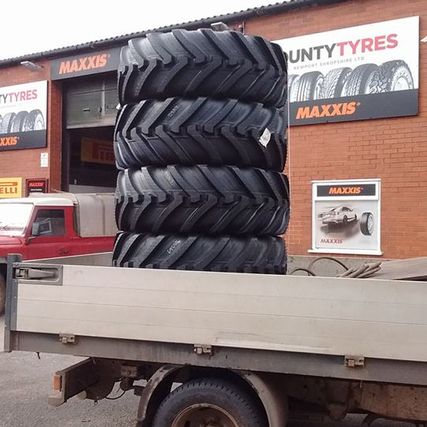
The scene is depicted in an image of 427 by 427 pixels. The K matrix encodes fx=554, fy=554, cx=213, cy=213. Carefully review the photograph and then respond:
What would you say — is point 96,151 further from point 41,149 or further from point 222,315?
point 222,315

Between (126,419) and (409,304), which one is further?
(126,419)

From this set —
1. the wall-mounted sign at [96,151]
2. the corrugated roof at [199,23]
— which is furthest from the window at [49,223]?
the wall-mounted sign at [96,151]

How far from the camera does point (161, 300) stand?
321 centimetres

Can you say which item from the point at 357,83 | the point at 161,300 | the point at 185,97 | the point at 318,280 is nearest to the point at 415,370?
the point at 318,280

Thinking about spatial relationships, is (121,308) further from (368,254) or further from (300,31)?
(300,31)

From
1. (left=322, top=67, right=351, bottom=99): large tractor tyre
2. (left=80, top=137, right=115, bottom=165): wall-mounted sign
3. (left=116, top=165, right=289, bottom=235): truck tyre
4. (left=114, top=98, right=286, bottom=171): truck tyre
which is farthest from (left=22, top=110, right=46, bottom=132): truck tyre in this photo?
(left=116, top=165, right=289, bottom=235): truck tyre

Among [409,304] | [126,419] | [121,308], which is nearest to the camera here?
[409,304]

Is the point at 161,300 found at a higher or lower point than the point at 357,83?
lower

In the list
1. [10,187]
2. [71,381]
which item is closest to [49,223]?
[10,187]

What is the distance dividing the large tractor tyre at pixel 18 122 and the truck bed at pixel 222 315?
1259 centimetres

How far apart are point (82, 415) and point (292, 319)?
8.35 feet

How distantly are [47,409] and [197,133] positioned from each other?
9.40 feet

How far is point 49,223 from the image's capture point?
9984 millimetres

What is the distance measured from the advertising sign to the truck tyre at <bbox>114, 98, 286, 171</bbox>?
21.4 ft
